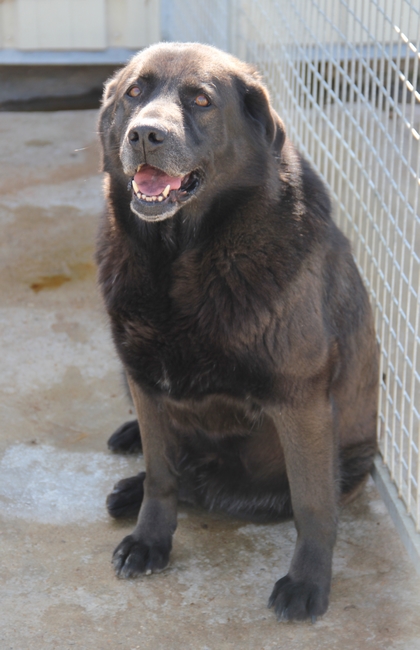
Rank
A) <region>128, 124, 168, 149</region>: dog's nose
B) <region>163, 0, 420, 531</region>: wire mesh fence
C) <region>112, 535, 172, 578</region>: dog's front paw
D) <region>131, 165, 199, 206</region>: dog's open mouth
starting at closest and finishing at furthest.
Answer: <region>128, 124, 168, 149</region>: dog's nose < <region>131, 165, 199, 206</region>: dog's open mouth < <region>112, 535, 172, 578</region>: dog's front paw < <region>163, 0, 420, 531</region>: wire mesh fence

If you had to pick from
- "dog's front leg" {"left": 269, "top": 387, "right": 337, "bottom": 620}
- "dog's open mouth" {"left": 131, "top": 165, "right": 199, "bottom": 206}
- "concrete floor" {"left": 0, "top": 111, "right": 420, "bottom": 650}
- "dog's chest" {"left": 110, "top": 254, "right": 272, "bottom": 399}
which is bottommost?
"concrete floor" {"left": 0, "top": 111, "right": 420, "bottom": 650}

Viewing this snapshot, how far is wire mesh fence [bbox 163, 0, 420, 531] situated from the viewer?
2.56 metres

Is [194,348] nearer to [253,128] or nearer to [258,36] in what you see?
[253,128]

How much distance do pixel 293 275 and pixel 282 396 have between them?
1.09 ft

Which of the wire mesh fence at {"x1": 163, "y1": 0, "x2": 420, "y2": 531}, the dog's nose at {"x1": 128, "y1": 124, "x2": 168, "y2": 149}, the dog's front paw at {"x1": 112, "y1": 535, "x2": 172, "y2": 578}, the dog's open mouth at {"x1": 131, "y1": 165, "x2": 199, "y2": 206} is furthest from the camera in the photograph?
the wire mesh fence at {"x1": 163, "y1": 0, "x2": 420, "y2": 531}

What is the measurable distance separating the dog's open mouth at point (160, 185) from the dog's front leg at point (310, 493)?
0.64m

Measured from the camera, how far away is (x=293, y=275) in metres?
2.31

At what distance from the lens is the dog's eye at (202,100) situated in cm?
227

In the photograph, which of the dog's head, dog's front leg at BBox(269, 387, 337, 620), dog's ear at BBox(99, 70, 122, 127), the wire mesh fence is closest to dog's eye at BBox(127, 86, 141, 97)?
the dog's head

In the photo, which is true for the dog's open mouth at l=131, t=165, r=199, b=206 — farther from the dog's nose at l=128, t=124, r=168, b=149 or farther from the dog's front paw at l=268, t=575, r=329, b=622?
the dog's front paw at l=268, t=575, r=329, b=622

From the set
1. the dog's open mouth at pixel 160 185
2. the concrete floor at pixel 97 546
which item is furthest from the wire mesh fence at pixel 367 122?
the dog's open mouth at pixel 160 185

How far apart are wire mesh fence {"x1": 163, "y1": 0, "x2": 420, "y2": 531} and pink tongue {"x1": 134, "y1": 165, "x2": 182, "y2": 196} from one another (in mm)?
658

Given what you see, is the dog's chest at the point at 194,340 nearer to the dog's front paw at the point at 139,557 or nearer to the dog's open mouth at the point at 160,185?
the dog's open mouth at the point at 160,185

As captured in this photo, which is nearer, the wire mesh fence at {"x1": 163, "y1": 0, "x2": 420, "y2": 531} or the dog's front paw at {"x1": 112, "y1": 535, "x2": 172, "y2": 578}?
the dog's front paw at {"x1": 112, "y1": 535, "x2": 172, "y2": 578}
